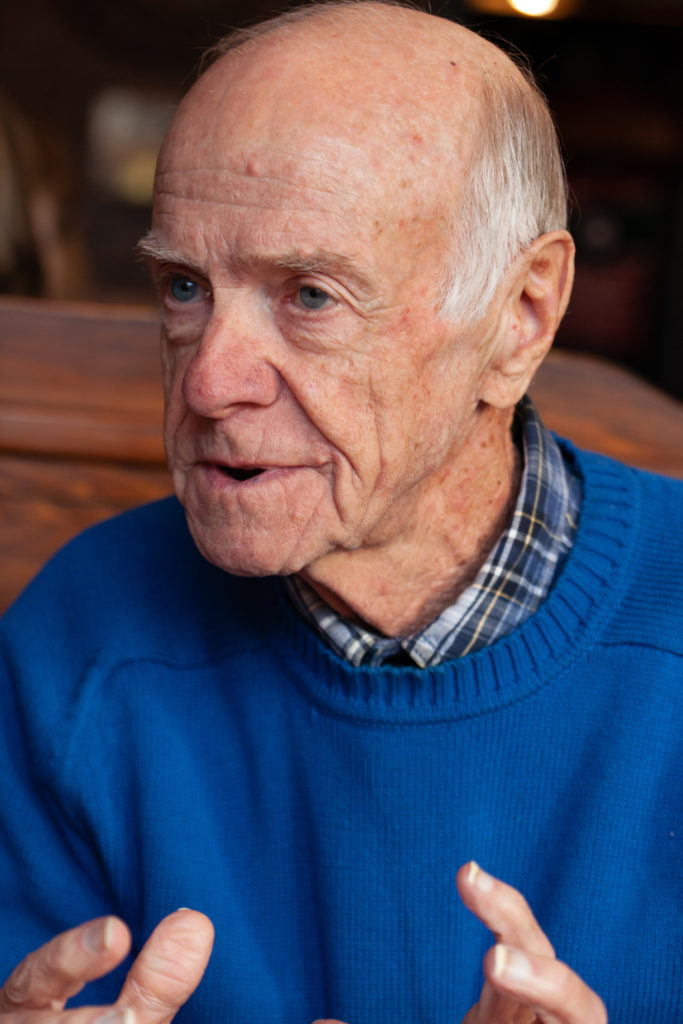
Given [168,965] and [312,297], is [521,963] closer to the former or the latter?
[168,965]

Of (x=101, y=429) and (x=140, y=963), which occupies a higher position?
(x=140, y=963)

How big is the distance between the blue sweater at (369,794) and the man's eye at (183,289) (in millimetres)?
347

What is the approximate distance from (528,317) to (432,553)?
0.27 metres

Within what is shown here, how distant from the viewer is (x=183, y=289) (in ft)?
3.58

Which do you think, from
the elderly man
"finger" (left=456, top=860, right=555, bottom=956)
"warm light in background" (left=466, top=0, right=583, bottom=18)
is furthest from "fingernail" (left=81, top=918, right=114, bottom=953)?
"warm light in background" (left=466, top=0, right=583, bottom=18)

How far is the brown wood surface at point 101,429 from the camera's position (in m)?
1.85

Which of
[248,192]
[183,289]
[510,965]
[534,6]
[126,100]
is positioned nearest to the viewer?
[510,965]

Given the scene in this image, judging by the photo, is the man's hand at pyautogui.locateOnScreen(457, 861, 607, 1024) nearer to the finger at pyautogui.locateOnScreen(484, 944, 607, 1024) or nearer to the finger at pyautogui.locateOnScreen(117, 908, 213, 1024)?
the finger at pyautogui.locateOnScreen(484, 944, 607, 1024)

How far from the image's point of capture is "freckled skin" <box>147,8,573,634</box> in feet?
3.21

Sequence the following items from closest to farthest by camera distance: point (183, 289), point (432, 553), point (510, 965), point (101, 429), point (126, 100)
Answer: point (510, 965)
point (183, 289)
point (432, 553)
point (101, 429)
point (126, 100)

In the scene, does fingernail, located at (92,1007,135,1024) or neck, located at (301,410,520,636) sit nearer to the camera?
fingernail, located at (92,1007,135,1024)

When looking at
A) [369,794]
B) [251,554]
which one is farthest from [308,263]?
[369,794]

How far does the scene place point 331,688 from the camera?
3.83ft

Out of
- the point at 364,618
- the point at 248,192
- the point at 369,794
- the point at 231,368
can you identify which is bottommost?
the point at 369,794
